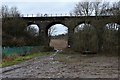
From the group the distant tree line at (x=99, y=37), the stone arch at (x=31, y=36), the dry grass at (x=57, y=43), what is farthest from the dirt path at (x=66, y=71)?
the dry grass at (x=57, y=43)

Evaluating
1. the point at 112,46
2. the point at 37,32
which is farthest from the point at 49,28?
the point at 112,46

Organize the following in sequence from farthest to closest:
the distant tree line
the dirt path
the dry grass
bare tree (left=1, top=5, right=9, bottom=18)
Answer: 1. the dry grass
2. bare tree (left=1, top=5, right=9, bottom=18)
3. the distant tree line
4. the dirt path

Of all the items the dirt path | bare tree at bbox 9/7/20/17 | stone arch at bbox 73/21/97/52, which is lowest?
the dirt path

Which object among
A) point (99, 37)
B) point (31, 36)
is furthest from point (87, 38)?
point (31, 36)

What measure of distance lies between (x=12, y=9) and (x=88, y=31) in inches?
1160

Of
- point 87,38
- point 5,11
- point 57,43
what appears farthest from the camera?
point 57,43

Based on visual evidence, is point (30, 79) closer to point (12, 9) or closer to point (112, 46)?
point (112, 46)

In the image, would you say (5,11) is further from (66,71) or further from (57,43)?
(66,71)

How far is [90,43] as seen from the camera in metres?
56.5

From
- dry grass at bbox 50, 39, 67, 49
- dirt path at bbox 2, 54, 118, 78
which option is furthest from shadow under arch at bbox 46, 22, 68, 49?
dirt path at bbox 2, 54, 118, 78

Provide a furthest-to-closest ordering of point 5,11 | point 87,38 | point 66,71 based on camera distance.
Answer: point 5,11, point 87,38, point 66,71

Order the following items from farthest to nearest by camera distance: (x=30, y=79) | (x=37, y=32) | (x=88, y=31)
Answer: (x=37, y=32) < (x=88, y=31) < (x=30, y=79)

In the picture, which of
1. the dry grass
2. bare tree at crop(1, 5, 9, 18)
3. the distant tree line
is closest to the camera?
the distant tree line

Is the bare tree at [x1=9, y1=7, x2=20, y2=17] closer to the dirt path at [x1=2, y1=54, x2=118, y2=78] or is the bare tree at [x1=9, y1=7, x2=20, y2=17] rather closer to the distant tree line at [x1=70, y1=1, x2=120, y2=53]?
the distant tree line at [x1=70, y1=1, x2=120, y2=53]
